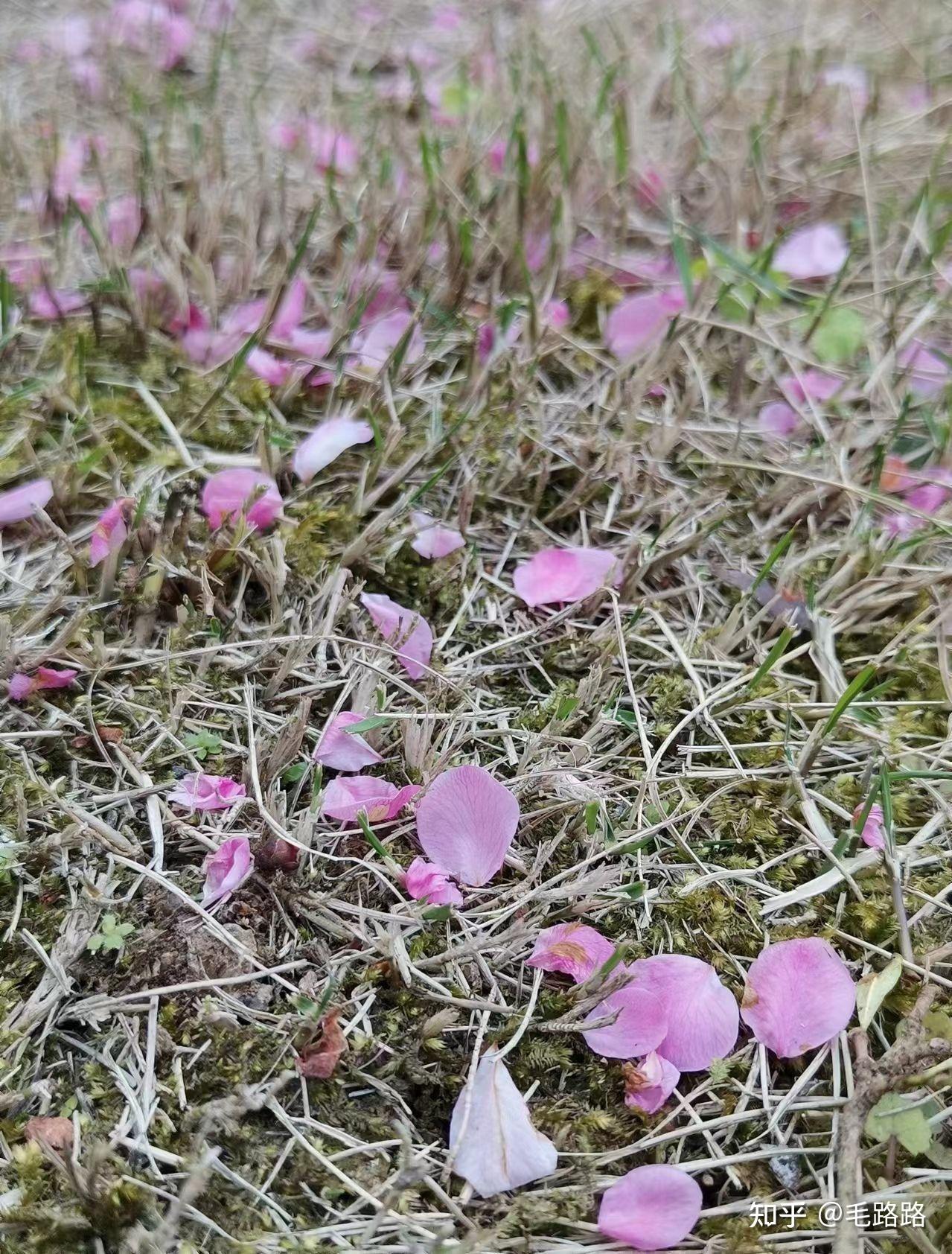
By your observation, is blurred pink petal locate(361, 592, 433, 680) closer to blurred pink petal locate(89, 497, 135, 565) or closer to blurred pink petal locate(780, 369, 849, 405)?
blurred pink petal locate(89, 497, 135, 565)

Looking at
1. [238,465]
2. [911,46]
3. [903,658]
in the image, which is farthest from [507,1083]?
[911,46]

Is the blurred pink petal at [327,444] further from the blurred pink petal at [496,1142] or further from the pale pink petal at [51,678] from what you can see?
the blurred pink petal at [496,1142]

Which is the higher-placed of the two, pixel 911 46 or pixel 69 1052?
pixel 911 46

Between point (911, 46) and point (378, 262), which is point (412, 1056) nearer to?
point (378, 262)

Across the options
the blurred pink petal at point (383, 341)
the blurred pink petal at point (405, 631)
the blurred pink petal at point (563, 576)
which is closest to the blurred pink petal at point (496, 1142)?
the blurred pink petal at point (405, 631)

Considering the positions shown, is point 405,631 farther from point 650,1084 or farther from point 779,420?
point 779,420
